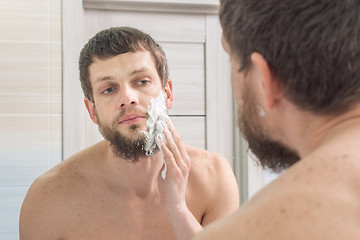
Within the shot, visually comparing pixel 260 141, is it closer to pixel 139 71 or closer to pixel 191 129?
pixel 139 71

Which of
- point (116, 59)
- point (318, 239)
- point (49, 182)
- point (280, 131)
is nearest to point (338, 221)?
point (318, 239)

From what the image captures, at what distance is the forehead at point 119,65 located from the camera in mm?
1144

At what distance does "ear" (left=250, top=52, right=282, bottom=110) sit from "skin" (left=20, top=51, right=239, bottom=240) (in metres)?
0.57

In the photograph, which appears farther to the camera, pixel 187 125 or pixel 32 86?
pixel 187 125

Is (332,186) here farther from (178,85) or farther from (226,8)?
(178,85)

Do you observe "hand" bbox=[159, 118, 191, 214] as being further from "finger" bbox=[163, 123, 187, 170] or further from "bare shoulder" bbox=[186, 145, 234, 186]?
"bare shoulder" bbox=[186, 145, 234, 186]

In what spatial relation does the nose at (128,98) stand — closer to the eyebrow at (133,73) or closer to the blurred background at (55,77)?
the eyebrow at (133,73)

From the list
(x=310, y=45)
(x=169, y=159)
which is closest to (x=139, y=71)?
(x=169, y=159)

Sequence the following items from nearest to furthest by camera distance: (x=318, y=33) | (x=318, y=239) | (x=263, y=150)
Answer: (x=318, y=239) < (x=318, y=33) < (x=263, y=150)

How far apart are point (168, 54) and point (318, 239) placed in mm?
1527

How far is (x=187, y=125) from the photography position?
1897mm

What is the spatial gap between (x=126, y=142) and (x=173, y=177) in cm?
15

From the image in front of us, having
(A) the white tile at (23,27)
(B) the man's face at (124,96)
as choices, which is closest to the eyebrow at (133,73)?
(B) the man's face at (124,96)

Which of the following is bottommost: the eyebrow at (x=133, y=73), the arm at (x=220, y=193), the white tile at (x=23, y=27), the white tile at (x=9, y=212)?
the white tile at (x=9, y=212)
